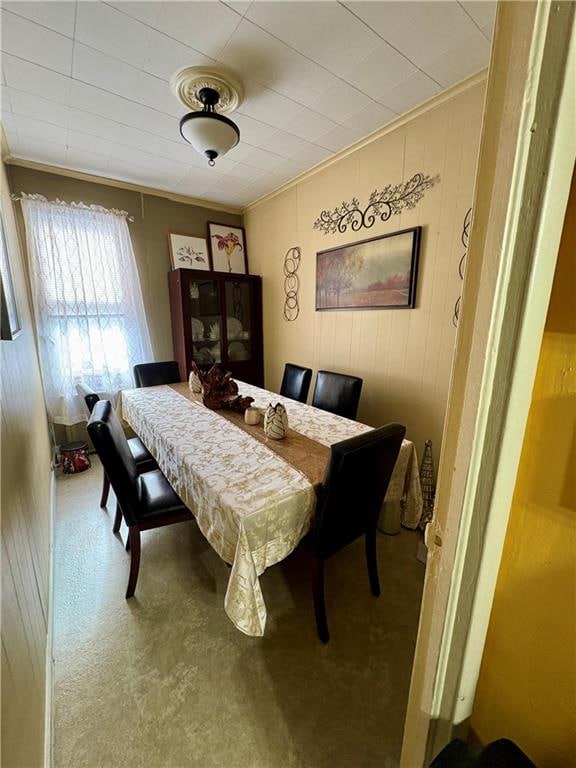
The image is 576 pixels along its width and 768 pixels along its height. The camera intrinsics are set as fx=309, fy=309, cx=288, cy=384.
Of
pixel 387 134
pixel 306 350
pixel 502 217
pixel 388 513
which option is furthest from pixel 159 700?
pixel 387 134

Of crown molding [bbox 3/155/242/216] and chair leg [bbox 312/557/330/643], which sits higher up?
crown molding [bbox 3/155/242/216]

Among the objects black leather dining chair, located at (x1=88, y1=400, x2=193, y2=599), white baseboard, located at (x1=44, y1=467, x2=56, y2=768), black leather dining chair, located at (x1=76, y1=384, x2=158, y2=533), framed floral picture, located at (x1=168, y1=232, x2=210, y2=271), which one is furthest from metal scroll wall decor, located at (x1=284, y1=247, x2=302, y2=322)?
Answer: white baseboard, located at (x1=44, y1=467, x2=56, y2=768)

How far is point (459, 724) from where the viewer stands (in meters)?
0.64

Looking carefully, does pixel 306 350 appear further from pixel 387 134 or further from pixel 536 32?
pixel 536 32

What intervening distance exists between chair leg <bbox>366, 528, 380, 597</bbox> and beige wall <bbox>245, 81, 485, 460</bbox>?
2.81ft

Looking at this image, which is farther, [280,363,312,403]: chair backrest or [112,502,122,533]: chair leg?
[280,363,312,403]: chair backrest

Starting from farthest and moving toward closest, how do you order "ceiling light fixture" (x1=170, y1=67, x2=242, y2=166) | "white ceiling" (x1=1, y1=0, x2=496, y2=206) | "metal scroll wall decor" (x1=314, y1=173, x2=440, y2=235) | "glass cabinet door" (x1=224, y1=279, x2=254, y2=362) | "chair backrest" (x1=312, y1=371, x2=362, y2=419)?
"glass cabinet door" (x1=224, y1=279, x2=254, y2=362) < "chair backrest" (x1=312, y1=371, x2=362, y2=419) < "metal scroll wall decor" (x1=314, y1=173, x2=440, y2=235) < "ceiling light fixture" (x1=170, y1=67, x2=242, y2=166) < "white ceiling" (x1=1, y1=0, x2=496, y2=206)

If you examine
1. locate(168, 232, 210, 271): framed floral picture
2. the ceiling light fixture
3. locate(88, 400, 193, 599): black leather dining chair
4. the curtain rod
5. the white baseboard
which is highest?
the ceiling light fixture

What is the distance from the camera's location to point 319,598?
1309 millimetres

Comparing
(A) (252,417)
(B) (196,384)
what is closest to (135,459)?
(B) (196,384)

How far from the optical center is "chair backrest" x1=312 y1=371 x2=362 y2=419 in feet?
7.07

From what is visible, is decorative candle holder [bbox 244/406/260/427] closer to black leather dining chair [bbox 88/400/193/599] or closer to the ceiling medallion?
black leather dining chair [bbox 88/400/193/599]

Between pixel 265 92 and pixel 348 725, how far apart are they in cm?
290

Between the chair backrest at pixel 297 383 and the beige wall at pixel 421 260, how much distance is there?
1.01ft
